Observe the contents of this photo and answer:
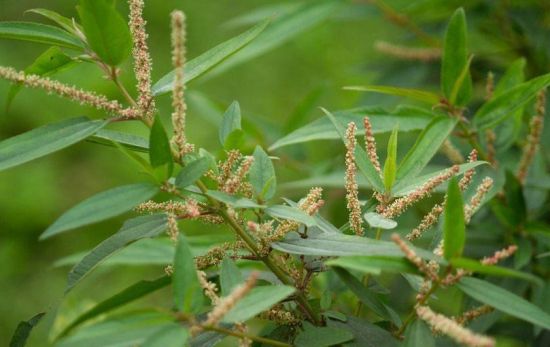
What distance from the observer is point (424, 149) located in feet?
2.57

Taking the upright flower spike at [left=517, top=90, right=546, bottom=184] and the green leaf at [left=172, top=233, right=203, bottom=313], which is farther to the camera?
the upright flower spike at [left=517, top=90, right=546, bottom=184]

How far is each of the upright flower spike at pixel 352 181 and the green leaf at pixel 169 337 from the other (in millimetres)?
199

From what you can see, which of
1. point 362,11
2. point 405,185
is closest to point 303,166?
point 362,11

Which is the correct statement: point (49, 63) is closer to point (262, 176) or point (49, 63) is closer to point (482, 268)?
point (262, 176)

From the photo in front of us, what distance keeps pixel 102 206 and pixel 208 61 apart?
20 cm

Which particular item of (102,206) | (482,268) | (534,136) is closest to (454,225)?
(482,268)

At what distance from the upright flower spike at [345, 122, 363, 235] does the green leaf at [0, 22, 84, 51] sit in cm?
24

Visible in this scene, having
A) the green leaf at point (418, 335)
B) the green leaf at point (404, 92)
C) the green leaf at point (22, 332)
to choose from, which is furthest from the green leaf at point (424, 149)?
the green leaf at point (22, 332)

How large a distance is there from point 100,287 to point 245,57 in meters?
0.98

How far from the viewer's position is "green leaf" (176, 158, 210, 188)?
0.61 metres

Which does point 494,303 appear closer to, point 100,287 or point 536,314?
point 536,314

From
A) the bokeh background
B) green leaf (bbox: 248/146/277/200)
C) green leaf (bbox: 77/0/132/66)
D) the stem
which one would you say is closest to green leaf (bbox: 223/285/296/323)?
the stem

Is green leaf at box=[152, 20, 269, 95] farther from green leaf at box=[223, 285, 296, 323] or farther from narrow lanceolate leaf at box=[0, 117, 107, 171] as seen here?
green leaf at box=[223, 285, 296, 323]

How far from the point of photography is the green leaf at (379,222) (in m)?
0.62
